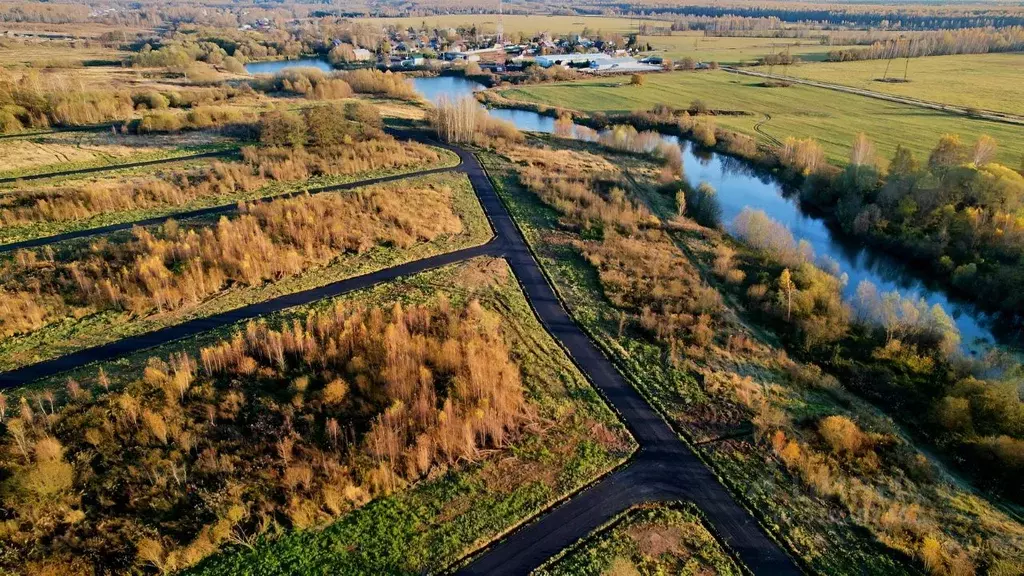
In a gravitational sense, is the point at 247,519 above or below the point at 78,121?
below

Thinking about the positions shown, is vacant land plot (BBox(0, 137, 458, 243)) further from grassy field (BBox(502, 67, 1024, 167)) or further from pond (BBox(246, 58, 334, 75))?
pond (BBox(246, 58, 334, 75))

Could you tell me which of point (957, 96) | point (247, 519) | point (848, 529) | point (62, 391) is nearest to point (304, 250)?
point (62, 391)

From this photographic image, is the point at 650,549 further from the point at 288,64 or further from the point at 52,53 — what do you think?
the point at 52,53

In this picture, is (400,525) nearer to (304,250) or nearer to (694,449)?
(694,449)

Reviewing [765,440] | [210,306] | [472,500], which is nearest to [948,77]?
[765,440]

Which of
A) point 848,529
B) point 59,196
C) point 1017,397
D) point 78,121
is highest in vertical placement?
point 78,121

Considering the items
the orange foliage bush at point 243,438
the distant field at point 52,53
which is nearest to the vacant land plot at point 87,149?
the orange foliage bush at point 243,438

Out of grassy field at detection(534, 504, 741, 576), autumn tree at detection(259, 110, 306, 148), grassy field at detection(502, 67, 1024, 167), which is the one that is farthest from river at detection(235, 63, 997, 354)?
autumn tree at detection(259, 110, 306, 148)
